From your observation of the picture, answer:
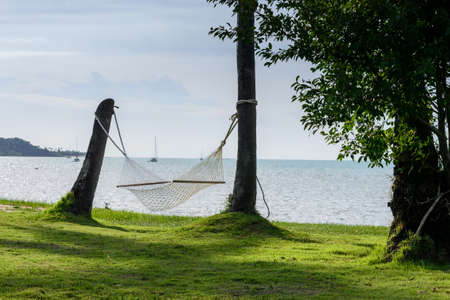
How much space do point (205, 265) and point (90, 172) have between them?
17.3 feet

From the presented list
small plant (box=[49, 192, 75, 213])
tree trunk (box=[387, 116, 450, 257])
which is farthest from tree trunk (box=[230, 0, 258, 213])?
small plant (box=[49, 192, 75, 213])

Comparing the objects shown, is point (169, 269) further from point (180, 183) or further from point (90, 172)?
point (90, 172)

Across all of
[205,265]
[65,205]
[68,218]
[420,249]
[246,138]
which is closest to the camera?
[420,249]

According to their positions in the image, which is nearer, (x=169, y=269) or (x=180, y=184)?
(x=169, y=269)

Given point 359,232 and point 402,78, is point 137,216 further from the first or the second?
point 402,78

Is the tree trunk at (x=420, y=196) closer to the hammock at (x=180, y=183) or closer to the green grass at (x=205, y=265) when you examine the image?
the green grass at (x=205, y=265)

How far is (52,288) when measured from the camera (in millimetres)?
4531

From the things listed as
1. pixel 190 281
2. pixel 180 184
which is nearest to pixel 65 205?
pixel 180 184

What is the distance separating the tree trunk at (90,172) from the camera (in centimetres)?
1036

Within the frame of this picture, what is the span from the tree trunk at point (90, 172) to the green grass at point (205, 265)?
125 centimetres

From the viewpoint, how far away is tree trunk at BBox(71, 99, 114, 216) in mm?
10359

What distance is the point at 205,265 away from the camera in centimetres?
595

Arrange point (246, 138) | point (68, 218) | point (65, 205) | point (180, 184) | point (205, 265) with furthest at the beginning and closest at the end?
point (65, 205), point (68, 218), point (180, 184), point (246, 138), point (205, 265)

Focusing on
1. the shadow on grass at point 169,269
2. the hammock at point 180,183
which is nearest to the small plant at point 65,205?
the hammock at point 180,183
